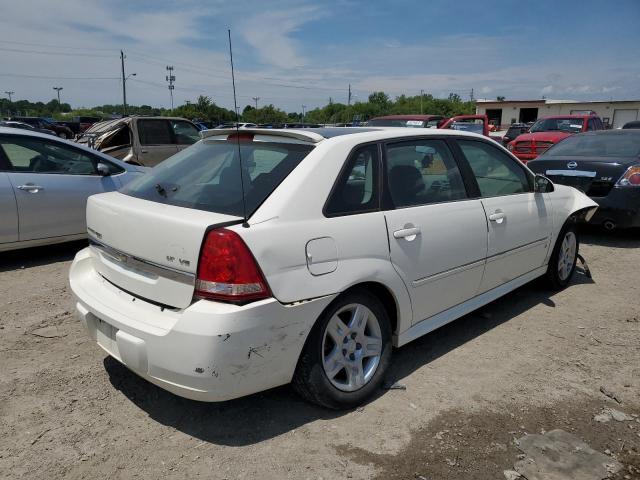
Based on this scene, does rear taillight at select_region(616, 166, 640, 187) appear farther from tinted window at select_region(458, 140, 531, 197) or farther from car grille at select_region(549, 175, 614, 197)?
tinted window at select_region(458, 140, 531, 197)

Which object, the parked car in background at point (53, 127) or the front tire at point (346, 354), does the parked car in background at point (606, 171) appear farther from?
the parked car in background at point (53, 127)

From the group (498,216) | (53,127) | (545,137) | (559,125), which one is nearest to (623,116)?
(559,125)

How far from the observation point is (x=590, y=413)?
2.98 meters

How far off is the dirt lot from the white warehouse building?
173 feet

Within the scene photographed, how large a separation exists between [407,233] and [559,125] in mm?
14219

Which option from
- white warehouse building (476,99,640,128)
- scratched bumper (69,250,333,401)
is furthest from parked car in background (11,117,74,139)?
white warehouse building (476,99,640,128)

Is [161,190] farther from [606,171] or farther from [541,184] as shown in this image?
[606,171]

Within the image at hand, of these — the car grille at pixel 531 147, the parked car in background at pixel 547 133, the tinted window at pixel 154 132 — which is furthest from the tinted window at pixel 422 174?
the car grille at pixel 531 147

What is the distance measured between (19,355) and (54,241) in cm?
261

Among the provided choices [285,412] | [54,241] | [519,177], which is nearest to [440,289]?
[285,412]

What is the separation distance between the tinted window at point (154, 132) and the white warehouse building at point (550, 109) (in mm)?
46686

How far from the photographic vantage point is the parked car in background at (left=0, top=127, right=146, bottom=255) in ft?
17.9

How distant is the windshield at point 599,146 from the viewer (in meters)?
7.30

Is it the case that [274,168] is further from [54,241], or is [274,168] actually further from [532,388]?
[54,241]
